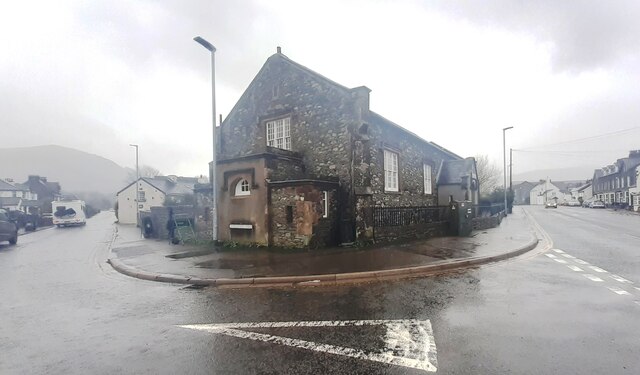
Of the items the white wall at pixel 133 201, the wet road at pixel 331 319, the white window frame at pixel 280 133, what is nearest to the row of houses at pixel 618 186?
the white window frame at pixel 280 133

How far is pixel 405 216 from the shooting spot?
15211 millimetres

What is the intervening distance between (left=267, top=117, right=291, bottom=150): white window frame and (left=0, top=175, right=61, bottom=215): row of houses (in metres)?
45.5

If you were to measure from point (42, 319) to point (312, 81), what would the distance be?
45.3ft

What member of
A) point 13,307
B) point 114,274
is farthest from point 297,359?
point 114,274

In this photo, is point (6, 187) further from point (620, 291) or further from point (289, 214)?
point (620, 291)

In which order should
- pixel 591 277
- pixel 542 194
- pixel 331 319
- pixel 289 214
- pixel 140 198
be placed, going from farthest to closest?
pixel 542 194 < pixel 140 198 < pixel 289 214 < pixel 591 277 < pixel 331 319

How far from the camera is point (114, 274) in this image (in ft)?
33.2

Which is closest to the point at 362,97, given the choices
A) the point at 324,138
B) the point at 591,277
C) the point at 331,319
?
the point at 324,138

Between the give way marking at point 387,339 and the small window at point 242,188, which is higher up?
the small window at point 242,188

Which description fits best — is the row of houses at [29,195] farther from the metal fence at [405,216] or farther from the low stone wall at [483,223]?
the low stone wall at [483,223]

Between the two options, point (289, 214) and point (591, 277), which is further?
point (289, 214)

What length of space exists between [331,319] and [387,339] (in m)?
1.13

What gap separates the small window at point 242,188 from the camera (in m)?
14.5

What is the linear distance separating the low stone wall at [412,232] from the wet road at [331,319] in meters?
5.30
